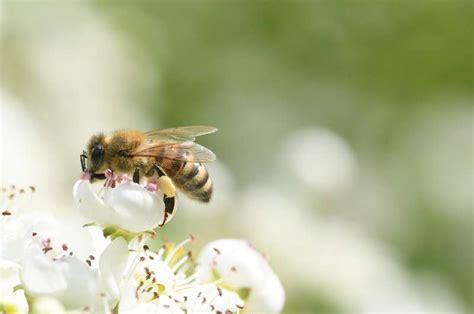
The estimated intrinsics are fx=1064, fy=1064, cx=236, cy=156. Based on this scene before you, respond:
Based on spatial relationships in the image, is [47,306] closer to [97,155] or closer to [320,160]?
[97,155]

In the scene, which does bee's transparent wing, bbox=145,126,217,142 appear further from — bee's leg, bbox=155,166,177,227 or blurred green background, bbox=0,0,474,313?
blurred green background, bbox=0,0,474,313

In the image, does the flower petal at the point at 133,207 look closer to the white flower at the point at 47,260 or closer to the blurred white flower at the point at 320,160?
the white flower at the point at 47,260

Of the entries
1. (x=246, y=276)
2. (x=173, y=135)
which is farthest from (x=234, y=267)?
(x=173, y=135)

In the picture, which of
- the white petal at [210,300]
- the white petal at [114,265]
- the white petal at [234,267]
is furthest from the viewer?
the white petal at [234,267]

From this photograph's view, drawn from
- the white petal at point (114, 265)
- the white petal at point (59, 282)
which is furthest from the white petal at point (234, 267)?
the white petal at point (59, 282)

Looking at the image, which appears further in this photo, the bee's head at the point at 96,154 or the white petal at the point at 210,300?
Result: the bee's head at the point at 96,154

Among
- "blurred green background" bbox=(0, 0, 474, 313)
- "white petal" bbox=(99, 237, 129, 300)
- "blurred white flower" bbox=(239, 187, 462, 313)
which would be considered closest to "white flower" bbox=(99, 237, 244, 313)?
"white petal" bbox=(99, 237, 129, 300)

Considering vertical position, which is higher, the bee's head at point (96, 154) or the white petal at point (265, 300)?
the bee's head at point (96, 154)
